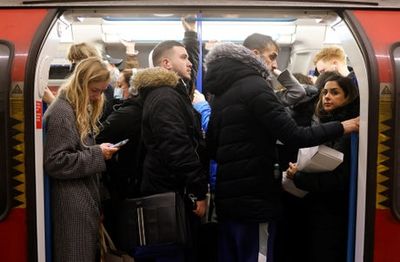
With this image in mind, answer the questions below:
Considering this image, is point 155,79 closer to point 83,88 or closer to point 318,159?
point 83,88

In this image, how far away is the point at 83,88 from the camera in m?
2.59

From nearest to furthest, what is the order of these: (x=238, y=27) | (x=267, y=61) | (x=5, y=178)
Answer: (x=5, y=178) → (x=267, y=61) → (x=238, y=27)

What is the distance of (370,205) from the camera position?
94.3 inches

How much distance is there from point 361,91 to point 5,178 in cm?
182

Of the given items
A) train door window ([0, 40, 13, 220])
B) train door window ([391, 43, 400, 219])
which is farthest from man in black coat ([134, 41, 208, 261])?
train door window ([391, 43, 400, 219])

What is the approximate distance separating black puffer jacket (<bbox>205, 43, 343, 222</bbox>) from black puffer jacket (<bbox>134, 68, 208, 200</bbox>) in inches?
6.7

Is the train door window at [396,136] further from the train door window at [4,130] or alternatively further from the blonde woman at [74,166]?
the train door window at [4,130]

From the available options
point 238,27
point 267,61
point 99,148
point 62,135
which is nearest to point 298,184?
point 267,61

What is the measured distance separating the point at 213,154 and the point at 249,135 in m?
0.40

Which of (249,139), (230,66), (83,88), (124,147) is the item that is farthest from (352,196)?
(83,88)

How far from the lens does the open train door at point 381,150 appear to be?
2355 millimetres

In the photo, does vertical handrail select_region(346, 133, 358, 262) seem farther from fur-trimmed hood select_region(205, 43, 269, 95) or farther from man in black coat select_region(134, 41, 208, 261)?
man in black coat select_region(134, 41, 208, 261)

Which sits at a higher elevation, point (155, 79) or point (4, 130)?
point (155, 79)

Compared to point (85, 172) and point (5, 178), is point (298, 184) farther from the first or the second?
point (5, 178)
